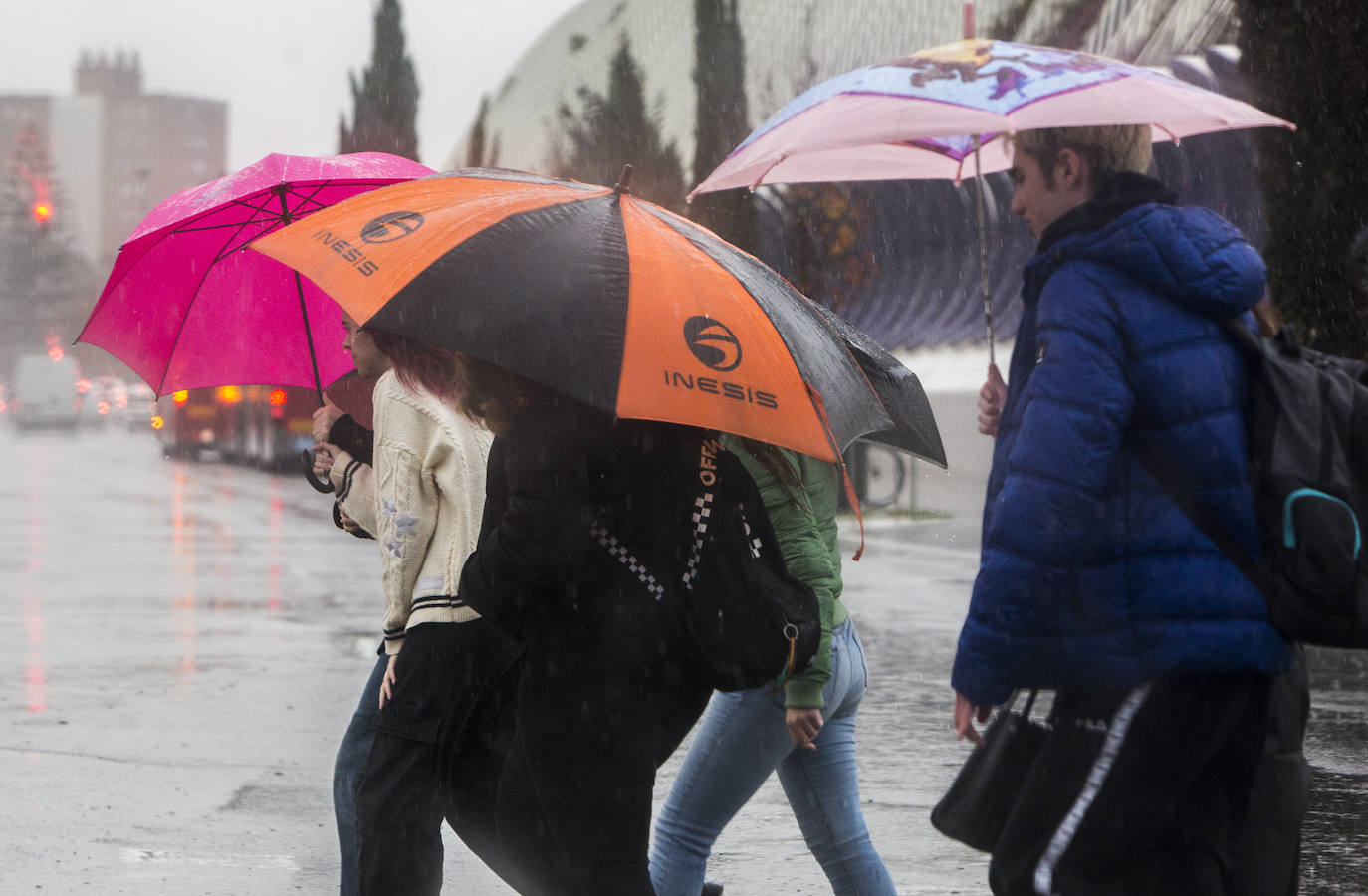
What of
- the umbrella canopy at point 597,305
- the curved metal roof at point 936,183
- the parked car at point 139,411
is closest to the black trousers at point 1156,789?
the umbrella canopy at point 597,305

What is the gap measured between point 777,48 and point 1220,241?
2990 cm

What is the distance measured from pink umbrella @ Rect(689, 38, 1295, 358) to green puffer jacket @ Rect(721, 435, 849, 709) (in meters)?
0.53

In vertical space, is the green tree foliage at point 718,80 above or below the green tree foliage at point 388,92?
below

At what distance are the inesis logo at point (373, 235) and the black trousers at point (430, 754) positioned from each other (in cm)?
84

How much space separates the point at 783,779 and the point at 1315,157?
29.0 feet

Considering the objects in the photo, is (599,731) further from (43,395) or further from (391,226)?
(43,395)

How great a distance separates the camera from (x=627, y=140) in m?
31.3

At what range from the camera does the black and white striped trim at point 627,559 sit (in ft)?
9.84

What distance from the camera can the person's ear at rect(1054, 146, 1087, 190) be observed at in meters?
2.84

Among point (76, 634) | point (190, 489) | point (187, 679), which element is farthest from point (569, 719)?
point (190, 489)

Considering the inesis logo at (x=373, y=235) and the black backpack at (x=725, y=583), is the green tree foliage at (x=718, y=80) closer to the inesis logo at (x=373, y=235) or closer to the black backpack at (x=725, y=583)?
the inesis logo at (x=373, y=235)

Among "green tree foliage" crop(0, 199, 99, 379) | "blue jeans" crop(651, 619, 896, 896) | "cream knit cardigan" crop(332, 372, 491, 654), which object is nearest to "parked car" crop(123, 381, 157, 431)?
"cream knit cardigan" crop(332, 372, 491, 654)

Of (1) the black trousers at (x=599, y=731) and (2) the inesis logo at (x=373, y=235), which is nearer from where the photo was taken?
(1) the black trousers at (x=599, y=731)

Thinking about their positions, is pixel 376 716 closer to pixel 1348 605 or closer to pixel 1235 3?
pixel 1348 605
